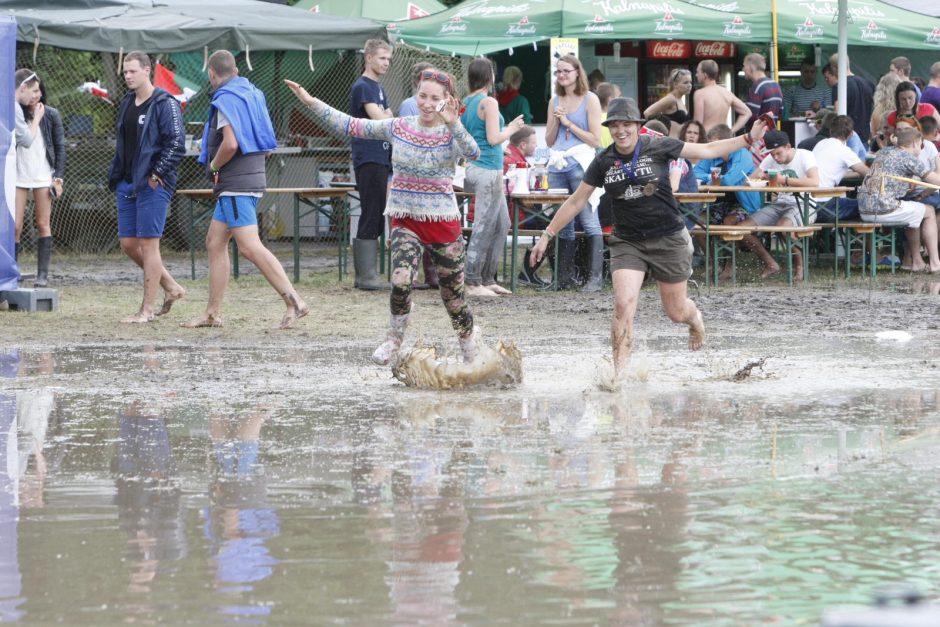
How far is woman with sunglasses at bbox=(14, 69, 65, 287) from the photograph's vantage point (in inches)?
550

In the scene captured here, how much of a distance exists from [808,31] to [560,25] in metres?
3.25

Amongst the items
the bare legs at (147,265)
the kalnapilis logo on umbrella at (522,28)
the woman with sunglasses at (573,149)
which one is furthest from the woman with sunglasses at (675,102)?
the bare legs at (147,265)

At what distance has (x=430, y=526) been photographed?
552 centimetres

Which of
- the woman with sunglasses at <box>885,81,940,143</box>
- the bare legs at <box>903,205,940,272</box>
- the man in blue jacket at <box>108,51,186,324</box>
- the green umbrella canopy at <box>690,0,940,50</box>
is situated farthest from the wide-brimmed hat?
the green umbrella canopy at <box>690,0,940,50</box>

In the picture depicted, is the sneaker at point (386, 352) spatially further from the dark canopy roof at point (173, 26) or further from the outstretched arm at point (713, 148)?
the dark canopy roof at point (173, 26)

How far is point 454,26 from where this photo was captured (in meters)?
19.3

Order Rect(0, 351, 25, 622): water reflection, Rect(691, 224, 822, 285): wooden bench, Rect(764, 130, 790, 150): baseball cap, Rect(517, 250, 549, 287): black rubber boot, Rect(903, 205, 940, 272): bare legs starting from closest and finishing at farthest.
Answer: Rect(0, 351, 25, 622): water reflection → Rect(691, 224, 822, 285): wooden bench → Rect(517, 250, 549, 287): black rubber boot → Rect(764, 130, 790, 150): baseball cap → Rect(903, 205, 940, 272): bare legs

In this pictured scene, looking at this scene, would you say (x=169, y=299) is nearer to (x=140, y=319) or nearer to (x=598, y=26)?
(x=140, y=319)

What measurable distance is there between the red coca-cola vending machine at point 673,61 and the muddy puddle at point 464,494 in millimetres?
14369

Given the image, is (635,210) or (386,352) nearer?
(635,210)

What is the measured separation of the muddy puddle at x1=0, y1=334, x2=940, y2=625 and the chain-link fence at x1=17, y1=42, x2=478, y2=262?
9.41 metres

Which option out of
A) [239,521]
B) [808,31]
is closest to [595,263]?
[808,31]

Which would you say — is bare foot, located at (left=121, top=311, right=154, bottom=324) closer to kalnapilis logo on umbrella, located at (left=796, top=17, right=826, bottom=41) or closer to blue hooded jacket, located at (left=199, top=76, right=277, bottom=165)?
blue hooded jacket, located at (left=199, top=76, right=277, bottom=165)

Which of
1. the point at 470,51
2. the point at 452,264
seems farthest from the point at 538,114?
the point at 452,264
